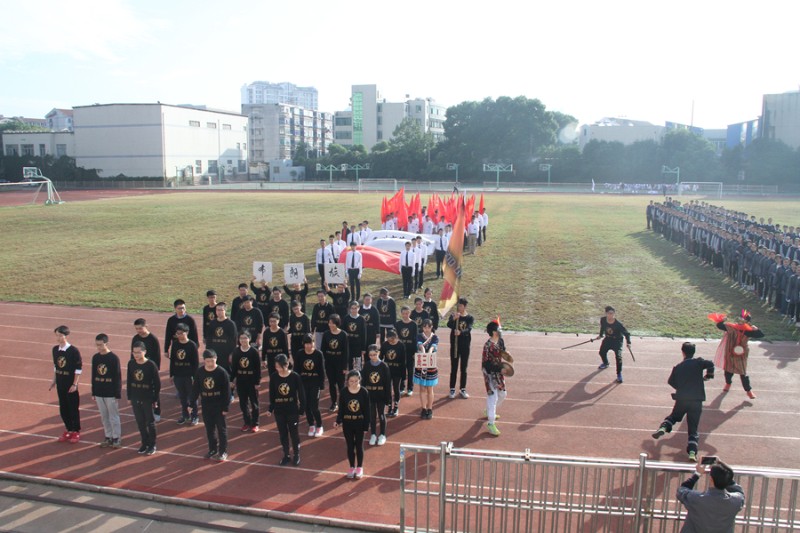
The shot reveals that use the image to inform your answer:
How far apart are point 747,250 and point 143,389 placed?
17418mm

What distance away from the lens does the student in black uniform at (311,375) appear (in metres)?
8.95

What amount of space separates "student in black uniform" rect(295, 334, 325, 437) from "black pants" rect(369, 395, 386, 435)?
34.2 inches

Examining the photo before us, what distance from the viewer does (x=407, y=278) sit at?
18484mm

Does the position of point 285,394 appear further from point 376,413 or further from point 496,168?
point 496,168

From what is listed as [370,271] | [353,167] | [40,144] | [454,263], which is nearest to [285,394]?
[454,263]

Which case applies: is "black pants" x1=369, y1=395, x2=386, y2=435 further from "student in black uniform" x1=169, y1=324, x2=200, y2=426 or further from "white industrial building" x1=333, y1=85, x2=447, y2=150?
"white industrial building" x1=333, y1=85, x2=447, y2=150

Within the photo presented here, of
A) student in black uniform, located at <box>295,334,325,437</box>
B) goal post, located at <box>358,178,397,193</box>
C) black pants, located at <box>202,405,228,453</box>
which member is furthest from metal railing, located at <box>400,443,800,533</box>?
goal post, located at <box>358,178,397,193</box>

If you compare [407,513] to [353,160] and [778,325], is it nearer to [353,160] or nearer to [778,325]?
[778,325]

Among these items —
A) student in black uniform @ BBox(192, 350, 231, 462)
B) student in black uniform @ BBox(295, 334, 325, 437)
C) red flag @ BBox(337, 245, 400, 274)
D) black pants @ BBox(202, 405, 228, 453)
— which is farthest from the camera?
red flag @ BBox(337, 245, 400, 274)

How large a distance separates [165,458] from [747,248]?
686 inches

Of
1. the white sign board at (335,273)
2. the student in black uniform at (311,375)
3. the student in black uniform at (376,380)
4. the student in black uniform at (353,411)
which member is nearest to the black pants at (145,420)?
the student in black uniform at (311,375)

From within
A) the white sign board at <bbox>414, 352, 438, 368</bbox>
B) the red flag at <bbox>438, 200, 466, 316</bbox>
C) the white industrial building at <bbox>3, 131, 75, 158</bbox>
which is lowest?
the white sign board at <bbox>414, 352, 438, 368</bbox>

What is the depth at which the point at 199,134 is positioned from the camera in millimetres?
81125

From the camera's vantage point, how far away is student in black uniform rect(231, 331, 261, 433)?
9.02 metres
